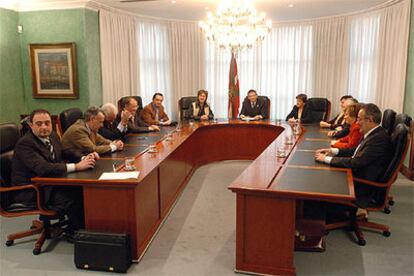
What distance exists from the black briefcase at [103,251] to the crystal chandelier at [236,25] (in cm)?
321

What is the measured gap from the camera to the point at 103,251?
8.68ft

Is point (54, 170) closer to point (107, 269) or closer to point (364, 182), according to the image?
point (107, 269)

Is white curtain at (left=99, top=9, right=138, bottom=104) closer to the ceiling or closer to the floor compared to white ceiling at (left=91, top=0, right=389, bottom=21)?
closer to the floor

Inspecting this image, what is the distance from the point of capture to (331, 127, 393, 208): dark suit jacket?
2.93 metres

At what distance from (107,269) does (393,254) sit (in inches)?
89.3

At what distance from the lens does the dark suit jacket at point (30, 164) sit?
2.83 meters

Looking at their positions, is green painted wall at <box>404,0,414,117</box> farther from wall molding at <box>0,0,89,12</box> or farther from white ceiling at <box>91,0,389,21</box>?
wall molding at <box>0,0,89,12</box>

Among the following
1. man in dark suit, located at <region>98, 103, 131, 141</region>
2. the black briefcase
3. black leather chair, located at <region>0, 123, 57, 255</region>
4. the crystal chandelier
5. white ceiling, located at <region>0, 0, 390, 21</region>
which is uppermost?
white ceiling, located at <region>0, 0, 390, 21</region>

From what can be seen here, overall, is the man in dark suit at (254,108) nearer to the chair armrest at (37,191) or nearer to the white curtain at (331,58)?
the white curtain at (331,58)

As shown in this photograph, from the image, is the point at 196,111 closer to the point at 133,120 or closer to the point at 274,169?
the point at 133,120

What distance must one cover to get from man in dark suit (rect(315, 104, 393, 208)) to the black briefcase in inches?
74.3

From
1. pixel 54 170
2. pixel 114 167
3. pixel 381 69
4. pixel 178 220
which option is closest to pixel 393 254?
pixel 178 220

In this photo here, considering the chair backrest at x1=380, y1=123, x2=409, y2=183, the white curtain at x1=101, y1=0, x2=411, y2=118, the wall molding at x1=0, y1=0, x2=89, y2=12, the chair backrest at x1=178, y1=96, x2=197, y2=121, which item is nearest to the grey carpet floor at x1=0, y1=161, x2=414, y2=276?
the chair backrest at x1=380, y1=123, x2=409, y2=183

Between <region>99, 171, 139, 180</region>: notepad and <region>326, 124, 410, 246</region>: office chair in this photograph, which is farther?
<region>326, 124, 410, 246</region>: office chair
